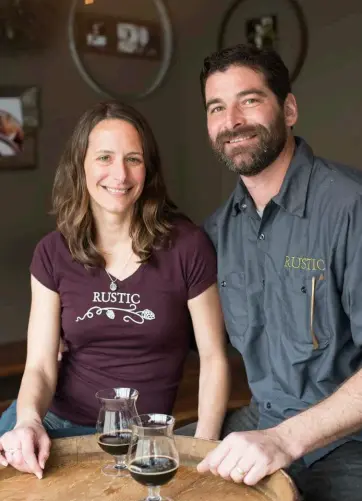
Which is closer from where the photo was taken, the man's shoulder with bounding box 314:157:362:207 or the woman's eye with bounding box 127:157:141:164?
the man's shoulder with bounding box 314:157:362:207

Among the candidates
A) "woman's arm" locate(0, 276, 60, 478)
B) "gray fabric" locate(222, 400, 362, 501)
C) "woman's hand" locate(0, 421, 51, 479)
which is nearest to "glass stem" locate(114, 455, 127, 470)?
"woman's hand" locate(0, 421, 51, 479)

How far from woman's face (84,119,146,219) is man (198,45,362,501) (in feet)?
0.81

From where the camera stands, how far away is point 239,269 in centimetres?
212

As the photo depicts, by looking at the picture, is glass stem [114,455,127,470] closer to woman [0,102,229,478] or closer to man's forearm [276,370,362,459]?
man's forearm [276,370,362,459]

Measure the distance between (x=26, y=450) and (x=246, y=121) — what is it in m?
1.07

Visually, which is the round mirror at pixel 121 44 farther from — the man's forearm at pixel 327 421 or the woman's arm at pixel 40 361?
the man's forearm at pixel 327 421

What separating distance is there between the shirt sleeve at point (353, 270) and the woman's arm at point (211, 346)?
444 millimetres

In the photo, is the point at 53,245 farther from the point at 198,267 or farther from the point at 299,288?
the point at 299,288

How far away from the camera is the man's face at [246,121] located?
2088mm

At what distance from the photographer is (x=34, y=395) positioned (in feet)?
6.91

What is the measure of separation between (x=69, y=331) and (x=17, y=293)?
2345 mm

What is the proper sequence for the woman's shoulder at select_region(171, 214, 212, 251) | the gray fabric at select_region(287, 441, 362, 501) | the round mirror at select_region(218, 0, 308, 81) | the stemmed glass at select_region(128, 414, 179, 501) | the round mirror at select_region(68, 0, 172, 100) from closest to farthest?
the stemmed glass at select_region(128, 414, 179, 501) < the gray fabric at select_region(287, 441, 362, 501) < the woman's shoulder at select_region(171, 214, 212, 251) < the round mirror at select_region(68, 0, 172, 100) < the round mirror at select_region(218, 0, 308, 81)

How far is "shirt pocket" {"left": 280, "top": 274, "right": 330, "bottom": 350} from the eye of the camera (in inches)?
75.9

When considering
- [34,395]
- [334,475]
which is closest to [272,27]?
[34,395]
